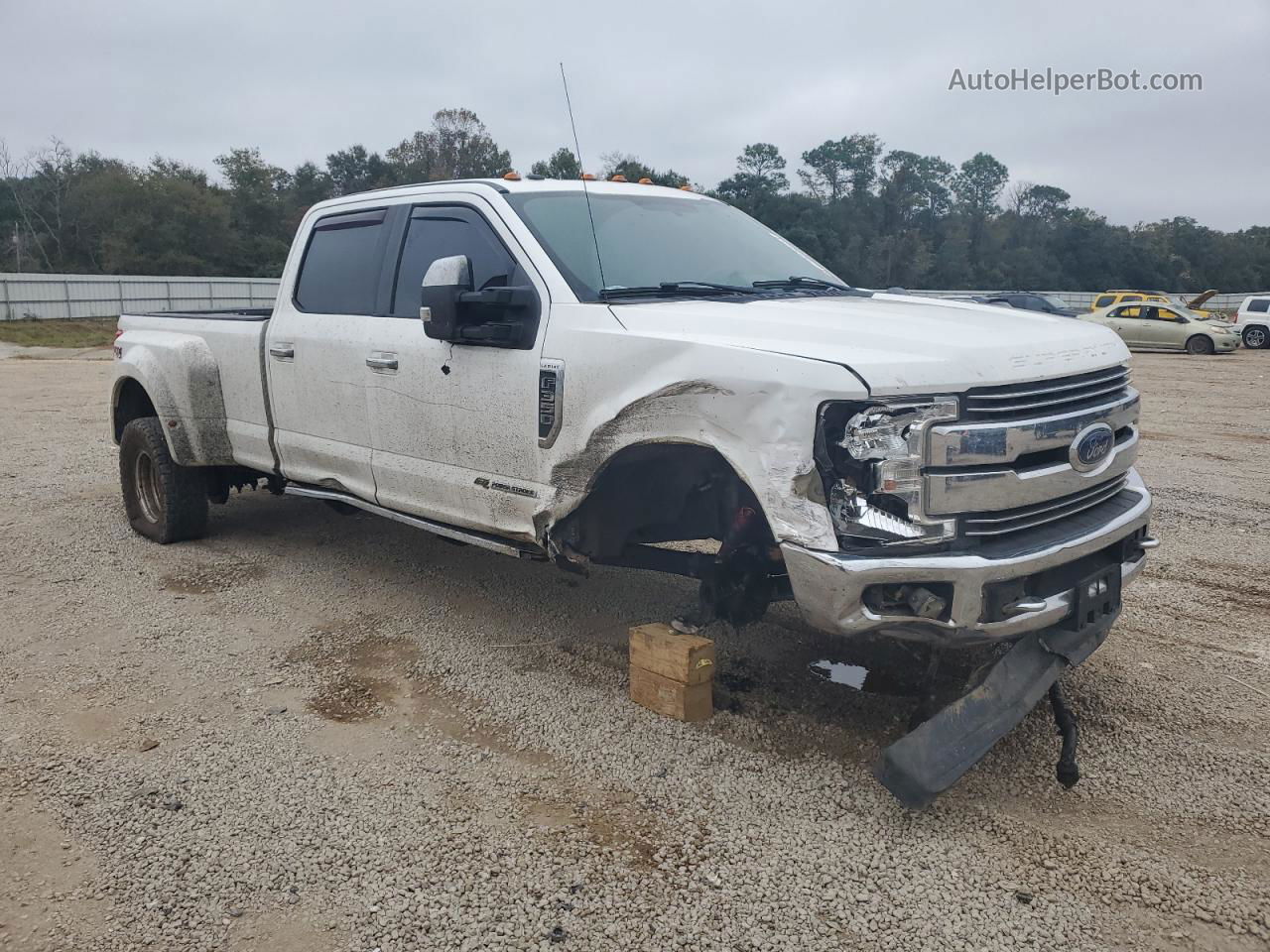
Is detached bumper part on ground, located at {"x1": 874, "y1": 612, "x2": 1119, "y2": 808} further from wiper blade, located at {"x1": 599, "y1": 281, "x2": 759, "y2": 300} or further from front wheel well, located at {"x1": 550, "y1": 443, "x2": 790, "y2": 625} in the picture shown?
wiper blade, located at {"x1": 599, "y1": 281, "x2": 759, "y2": 300}

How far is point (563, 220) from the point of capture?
440 cm

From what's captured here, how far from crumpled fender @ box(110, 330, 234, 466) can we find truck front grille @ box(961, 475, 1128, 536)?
455 centimetres

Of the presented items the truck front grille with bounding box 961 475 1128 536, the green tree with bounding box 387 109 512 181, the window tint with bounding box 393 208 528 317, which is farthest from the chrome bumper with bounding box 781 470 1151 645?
the green tree with bounding box 387 109 512 181

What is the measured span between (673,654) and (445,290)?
5.60 ft

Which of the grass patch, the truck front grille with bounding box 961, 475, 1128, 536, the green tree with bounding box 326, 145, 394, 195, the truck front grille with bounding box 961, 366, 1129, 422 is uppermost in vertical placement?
the green tree with bounding box 326, 145, 394, 195

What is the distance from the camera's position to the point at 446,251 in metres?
4.66

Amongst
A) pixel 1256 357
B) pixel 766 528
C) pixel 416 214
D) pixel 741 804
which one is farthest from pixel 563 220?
pixel 1256 357

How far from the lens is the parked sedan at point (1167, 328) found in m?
25.5

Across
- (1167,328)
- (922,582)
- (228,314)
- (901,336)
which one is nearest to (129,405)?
(228,314)

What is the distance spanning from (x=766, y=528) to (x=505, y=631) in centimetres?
180

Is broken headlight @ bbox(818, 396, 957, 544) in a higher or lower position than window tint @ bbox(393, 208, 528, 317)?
lower

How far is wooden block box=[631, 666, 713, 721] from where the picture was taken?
12.6 ft

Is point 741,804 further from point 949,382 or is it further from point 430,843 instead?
point 949,382

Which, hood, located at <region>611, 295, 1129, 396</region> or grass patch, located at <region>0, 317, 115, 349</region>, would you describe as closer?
hood, located at <region>611, 295, 1129, 396</region>
